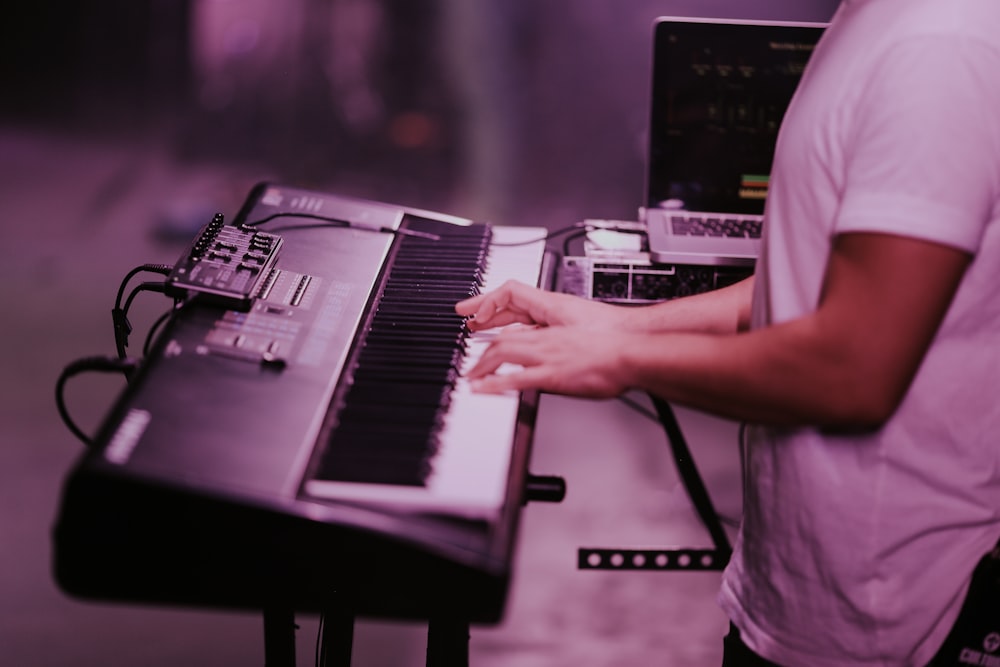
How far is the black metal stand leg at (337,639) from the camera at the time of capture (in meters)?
1.51

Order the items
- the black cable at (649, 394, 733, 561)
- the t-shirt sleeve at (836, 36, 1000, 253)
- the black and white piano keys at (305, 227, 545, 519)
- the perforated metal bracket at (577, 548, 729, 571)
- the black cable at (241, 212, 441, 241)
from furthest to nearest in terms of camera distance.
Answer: the perforated metal bracket at (577, 548, 729, 571) < the black cable at (649, 394, 733, 561) < the black cable at (241, 212, 441, 241) < the black and white piano keys at (305, 227, 545, 519) < the t-shirt sleeve at (836, 36, 1000, 253)

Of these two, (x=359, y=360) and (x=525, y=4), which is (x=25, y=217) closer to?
(x=525, y=4)

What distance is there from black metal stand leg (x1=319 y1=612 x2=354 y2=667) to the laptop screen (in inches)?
43.7

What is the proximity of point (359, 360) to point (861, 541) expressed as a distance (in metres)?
0.65

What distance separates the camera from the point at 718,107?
2.17 meters

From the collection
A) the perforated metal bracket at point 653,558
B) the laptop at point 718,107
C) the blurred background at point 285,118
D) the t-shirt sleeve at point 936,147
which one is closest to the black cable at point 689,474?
the perforated metal bracket at point 653,558

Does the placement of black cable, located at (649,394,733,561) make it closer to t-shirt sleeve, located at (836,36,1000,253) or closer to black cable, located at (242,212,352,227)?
black cable, located at (242,212,352,227)

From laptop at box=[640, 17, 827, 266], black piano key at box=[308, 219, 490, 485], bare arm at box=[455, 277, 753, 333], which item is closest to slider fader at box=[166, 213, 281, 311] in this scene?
black piano key at box=[308, 219, 490, 485]

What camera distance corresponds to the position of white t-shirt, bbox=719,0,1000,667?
896 millimetres

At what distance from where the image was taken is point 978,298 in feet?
3.35

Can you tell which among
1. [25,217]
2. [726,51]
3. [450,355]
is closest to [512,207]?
[25,217]

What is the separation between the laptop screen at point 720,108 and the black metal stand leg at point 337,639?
111cm

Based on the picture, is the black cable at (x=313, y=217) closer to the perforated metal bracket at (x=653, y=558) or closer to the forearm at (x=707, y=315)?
the forearm at (x=707, y=315)

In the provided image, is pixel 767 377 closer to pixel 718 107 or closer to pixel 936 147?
pixel 936 147
